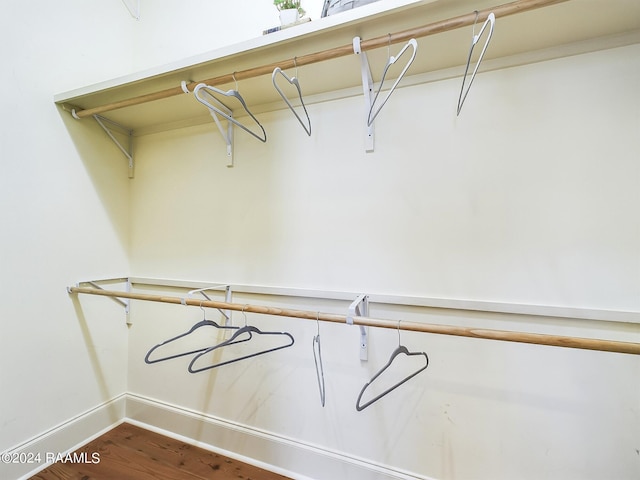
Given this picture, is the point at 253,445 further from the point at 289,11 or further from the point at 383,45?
the point at 289,11

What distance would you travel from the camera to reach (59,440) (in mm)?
1441

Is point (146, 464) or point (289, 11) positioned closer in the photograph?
point (289, 11)

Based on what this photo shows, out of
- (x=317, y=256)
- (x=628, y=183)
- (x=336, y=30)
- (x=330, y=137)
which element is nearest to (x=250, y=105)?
(x=330, y=137)

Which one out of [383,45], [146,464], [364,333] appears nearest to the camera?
[383,45]

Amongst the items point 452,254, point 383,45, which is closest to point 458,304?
point 452,254

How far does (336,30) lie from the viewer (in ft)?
3.20

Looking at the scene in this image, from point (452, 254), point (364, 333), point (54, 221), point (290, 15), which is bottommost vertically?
point (364, 333)

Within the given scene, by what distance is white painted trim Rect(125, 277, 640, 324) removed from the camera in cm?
95

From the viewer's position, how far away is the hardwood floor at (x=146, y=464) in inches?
53.1

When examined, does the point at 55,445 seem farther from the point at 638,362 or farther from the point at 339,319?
the point at 638,362

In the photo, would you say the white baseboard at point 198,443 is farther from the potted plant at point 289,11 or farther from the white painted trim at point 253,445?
the potted plant at point 289,11

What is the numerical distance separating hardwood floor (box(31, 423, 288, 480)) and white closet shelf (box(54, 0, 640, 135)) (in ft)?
6.09

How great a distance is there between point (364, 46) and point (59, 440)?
7.73ft

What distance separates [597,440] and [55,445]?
242 centimetres
